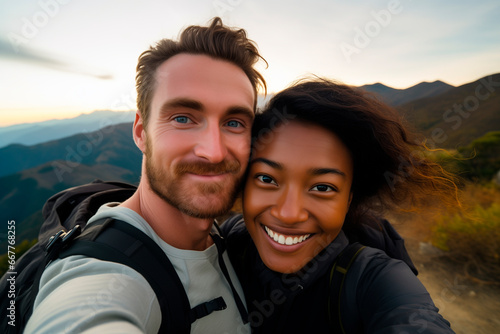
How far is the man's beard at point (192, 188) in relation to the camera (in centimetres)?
153

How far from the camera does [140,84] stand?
1.88m

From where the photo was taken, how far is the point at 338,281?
4.93 feet

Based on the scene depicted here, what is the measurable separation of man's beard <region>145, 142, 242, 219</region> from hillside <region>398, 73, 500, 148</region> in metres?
1.81

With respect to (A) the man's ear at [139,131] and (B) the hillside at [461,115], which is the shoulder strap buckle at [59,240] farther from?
(B) the hillside at [461,115]

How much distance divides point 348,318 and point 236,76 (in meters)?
1.71

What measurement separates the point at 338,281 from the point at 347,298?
100mm

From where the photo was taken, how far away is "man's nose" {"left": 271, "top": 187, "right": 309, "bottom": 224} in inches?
60.0

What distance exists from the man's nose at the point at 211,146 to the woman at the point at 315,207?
299mm

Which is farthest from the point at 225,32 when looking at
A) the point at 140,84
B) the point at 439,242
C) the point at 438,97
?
the point at 438,97

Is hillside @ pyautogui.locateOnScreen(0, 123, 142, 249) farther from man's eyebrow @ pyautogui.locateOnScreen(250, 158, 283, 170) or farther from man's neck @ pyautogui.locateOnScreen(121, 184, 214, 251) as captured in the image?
man's eyebrow @ pyautogui.locateOnScreen(250, 158, 283, 170)

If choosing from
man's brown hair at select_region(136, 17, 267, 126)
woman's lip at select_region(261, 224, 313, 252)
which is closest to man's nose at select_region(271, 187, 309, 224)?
woman's lip at select_region(261, 224, 313, 252)

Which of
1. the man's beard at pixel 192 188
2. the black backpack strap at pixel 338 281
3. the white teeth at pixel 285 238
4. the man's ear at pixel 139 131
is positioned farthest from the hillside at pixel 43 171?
the black backpack strap at pixel 338 281

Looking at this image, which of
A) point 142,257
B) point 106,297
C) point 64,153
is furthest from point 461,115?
point 64,153

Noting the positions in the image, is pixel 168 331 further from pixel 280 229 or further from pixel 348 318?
pixel 348 318
